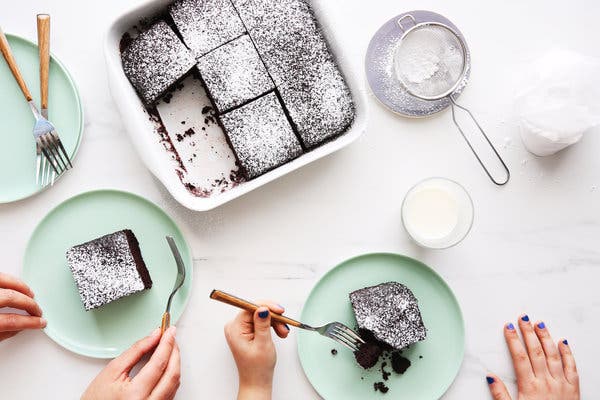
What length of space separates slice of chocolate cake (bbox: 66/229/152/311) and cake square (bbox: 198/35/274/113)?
1.88 ft

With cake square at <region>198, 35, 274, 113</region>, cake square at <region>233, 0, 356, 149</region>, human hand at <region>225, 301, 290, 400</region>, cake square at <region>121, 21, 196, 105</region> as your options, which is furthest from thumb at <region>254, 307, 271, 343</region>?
cake square at <region>121, 21, 196, 105</region>

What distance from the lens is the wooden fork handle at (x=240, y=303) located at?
5.24 feet

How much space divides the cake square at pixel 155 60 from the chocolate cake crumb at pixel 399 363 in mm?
1208

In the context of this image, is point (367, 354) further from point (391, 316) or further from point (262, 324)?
point (262, 324)

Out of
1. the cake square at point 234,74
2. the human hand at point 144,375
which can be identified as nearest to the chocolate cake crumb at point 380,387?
the human hand at point 144,375

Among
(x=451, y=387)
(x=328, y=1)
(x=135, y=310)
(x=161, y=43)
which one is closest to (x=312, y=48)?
(x=328, y=1)

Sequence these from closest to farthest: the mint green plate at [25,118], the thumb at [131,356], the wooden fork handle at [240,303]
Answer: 1. the wooden fork handle at [240,303]
2. the thumb at [131,356]
3. the mint green plate at [25,118]

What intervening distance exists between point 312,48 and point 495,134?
725mm

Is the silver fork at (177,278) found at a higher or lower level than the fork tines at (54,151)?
lower

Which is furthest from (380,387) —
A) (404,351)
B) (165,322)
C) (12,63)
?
(12,63)

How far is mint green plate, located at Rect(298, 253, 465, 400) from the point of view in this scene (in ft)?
6.19

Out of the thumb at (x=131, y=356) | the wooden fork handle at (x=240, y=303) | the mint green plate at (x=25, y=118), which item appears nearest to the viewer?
the wooden fork handle at (x=240, y=303)

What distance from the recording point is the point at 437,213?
1.85 m

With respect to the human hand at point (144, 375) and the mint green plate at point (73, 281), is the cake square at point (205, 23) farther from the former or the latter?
the human hand at point (144, 375)
